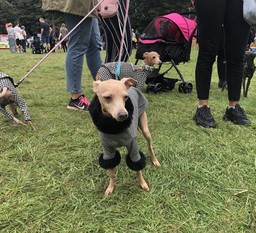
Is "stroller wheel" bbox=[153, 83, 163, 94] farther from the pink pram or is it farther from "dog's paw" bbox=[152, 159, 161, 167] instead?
"dog's paw" bbox=[152, 159, 161, 167]

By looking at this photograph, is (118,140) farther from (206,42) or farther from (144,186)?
(206,42)

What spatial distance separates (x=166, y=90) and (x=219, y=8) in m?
2.07

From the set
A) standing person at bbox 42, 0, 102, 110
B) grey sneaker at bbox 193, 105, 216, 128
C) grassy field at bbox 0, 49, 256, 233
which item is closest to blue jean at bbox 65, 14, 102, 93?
standing person at bbox 42, 0, 102, 110

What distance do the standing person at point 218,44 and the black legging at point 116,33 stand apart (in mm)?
961

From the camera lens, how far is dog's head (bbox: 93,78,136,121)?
147cm

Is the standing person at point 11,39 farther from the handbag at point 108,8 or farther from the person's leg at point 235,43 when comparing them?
the person's leg at point 235,43

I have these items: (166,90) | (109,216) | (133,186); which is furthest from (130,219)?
(166,90)

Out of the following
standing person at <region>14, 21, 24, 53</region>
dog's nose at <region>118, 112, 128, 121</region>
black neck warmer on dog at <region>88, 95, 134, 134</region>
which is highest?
dog's nose at <region>118, 112, 128, 121</region>

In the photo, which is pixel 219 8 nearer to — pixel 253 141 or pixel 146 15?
pixel 253 141

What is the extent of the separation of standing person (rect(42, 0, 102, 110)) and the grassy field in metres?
0.35

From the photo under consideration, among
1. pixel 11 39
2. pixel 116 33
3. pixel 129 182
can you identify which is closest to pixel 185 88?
pixel 116 33

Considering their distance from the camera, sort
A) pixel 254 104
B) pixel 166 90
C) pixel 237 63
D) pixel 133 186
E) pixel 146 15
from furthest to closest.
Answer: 1. pixel 146 15
2. pixel 166 90
3. pixel 254 104
4. pixel 237 63
5. pixel 133 186

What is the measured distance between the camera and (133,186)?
1795 millimetres

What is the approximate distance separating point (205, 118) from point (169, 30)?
211cm
